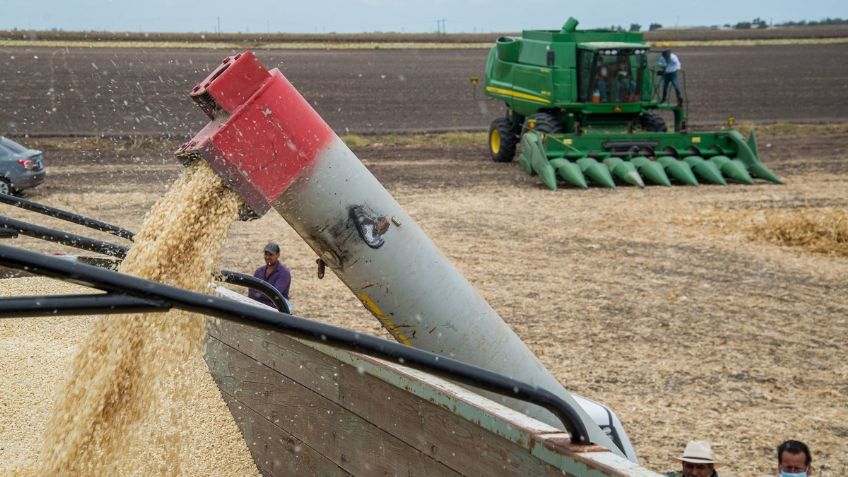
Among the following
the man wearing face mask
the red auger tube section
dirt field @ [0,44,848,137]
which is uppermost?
the red auger tube section

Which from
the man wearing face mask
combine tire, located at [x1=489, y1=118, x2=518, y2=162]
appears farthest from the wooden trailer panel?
combine tire, located at [x1=489, y1=118, x2=518, y2=162]

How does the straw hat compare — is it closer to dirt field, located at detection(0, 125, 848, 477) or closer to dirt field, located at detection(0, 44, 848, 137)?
dirt field, located at detection(0, 125, 848, 477)

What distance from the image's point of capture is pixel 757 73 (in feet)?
131

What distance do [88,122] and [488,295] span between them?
50.5ft

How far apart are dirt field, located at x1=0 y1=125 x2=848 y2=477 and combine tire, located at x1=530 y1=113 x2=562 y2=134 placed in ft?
2.71

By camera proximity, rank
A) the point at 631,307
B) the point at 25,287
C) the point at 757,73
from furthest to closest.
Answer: the point at 757,73 → the point at 631,307 → the point at 25,287

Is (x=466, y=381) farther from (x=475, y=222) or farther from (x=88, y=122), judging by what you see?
(x=88, y=122)

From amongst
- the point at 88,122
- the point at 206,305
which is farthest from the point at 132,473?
the point at 88,122

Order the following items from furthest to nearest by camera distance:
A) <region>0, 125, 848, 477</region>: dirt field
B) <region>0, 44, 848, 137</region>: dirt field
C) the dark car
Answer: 1. <region>0, 44, 848, 137</region>: dirt field
2. the dark car
3. <region>0, 125, 848, 477</region>: dirt field

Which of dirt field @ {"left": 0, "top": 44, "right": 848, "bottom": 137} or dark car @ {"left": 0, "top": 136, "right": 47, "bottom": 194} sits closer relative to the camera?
dark car @ {"left": 0, "top": 136, "right": 47, "bottom": 194}

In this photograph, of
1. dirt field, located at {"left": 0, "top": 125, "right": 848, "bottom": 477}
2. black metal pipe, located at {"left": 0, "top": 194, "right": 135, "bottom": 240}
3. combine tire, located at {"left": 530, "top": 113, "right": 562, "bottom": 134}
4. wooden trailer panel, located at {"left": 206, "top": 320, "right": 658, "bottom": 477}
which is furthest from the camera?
combine tire, located at {"left": 530, "top": 113, "right": 562, "bottom": 134}

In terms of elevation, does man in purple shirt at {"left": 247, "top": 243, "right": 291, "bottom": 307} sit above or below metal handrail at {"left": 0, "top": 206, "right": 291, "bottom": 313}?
below

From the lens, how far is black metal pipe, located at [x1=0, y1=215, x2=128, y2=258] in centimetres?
315

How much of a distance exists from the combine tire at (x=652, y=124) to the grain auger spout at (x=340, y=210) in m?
15.0
